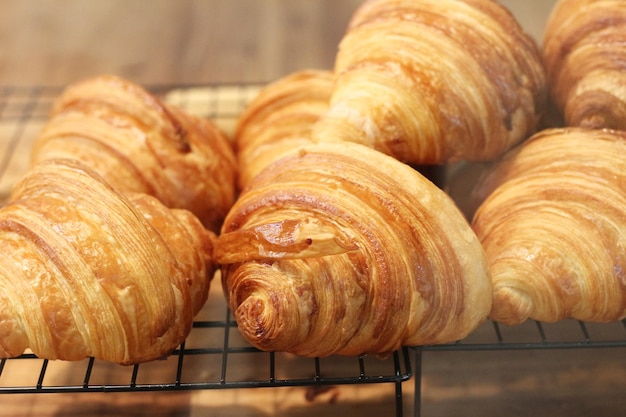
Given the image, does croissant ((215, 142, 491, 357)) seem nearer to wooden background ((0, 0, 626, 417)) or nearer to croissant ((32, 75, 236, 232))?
croissant ((32, 75, 236, 232))

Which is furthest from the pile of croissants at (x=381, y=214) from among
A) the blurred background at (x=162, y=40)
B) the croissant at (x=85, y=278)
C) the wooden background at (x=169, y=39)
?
the blurred background at (x=162, y=40)

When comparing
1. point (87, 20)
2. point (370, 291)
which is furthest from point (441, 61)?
point (87, 20)

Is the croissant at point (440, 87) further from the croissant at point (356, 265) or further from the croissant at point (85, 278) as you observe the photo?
the croissant at point (85, 278)

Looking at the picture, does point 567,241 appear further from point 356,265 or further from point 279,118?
point 279,118

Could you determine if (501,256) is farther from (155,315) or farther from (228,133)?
(228,133)

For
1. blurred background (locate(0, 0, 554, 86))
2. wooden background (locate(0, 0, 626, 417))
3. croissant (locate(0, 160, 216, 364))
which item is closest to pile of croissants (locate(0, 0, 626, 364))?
croissant (locate(0, 160, 216, 364))
